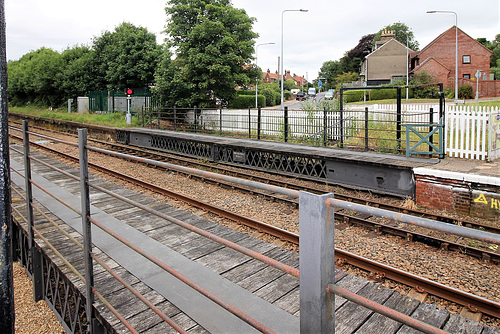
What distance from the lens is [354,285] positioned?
3.46 m

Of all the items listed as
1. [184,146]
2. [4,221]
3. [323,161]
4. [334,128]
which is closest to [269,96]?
[184,146]

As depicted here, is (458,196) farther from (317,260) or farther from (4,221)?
(4,221)

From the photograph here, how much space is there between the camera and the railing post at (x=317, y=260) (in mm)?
1469

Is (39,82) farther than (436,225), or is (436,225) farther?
(39,82)

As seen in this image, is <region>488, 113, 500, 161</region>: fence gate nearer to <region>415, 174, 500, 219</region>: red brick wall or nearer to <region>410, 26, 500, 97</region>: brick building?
<region>415, 174, 500, 219</region>: red brick wall

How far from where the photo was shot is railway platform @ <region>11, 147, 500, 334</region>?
2.85 m

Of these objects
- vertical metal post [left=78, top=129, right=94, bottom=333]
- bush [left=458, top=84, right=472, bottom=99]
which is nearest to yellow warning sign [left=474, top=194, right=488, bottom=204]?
vertical metal post [left=78, top=129, right=94, bottom=333]

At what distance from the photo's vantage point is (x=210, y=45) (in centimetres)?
2058

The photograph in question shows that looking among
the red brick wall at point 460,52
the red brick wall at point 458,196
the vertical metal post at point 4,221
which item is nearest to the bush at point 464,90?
the red brick wall at point 460,52

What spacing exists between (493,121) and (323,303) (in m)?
10.6

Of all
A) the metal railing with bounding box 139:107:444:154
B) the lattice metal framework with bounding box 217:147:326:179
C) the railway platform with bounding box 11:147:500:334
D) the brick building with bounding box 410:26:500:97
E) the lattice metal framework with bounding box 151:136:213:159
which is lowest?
the railway platform with bounding box 11:147:500:334

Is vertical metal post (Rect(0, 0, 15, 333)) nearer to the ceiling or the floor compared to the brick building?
nearer to the floor

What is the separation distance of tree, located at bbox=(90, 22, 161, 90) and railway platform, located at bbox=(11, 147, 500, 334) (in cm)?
2514

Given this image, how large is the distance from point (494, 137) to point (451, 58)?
48225 millimetres
